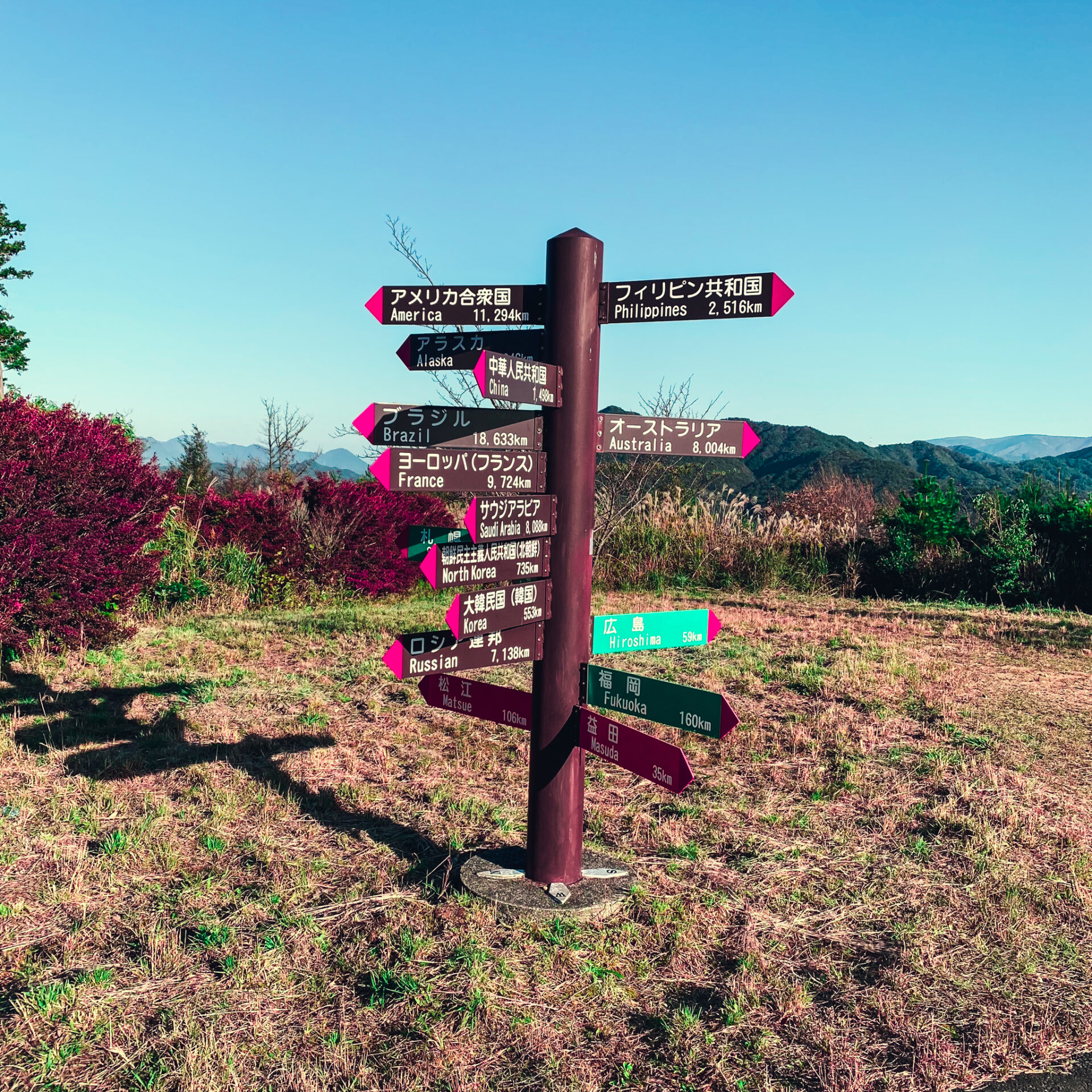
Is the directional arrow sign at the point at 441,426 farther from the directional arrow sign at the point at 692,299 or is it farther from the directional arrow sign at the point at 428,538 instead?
the directional arrow sign at the point at 692,299

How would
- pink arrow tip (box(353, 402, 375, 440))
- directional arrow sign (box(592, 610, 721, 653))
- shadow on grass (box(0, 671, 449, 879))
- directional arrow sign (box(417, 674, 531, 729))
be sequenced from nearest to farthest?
pink arrow tip (box(353, 402, 375, 440)), directional arrow sign (box(592, 610, 721, 653)), directional arrow sign (box(417, 674, 531, 729)), shadow on grass (box(0, 671, 449, 879))

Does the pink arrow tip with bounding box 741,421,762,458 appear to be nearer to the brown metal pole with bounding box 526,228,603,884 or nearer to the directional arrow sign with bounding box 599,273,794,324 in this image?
the directional arrow sign with bounding box 599,273,794,324

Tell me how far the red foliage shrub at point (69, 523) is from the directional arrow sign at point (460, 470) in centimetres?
563

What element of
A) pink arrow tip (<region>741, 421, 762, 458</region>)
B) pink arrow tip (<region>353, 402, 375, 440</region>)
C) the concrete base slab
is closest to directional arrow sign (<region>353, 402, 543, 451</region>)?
pink arrow tip (<region>353, 402, 375, 440</region>)

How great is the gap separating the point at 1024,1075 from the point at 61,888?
3921mm

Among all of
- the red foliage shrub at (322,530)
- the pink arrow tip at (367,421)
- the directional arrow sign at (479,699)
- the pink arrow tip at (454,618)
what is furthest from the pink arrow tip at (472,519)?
the red foliage shrub at (322,530)

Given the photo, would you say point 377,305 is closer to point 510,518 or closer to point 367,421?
point 367,421

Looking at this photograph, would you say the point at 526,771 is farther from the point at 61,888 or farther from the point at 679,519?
the point at 679,519

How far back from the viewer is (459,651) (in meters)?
3.64

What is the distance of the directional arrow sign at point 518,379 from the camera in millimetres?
3211

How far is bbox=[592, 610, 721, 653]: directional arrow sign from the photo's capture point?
381cm

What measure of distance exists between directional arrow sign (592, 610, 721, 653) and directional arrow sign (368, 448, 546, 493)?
2.22ft

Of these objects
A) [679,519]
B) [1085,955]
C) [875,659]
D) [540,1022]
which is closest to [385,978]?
[540,1022]

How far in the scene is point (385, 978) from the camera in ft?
10.8
